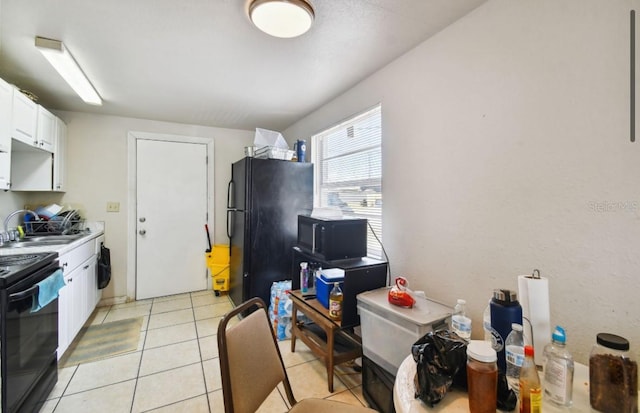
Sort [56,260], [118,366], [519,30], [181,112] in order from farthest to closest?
[181,112], [118,366], [56,260], [519,30]

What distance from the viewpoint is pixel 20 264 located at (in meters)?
1.60

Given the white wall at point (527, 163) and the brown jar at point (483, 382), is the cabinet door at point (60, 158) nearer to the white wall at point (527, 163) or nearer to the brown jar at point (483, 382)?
the white wall at point (527, 163)

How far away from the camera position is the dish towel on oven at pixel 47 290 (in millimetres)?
1592

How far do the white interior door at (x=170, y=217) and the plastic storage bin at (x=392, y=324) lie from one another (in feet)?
9.52

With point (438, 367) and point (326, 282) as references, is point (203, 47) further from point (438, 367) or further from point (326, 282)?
point (438, 367)

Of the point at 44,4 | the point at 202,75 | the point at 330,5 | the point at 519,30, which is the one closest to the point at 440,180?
the point at 519,30

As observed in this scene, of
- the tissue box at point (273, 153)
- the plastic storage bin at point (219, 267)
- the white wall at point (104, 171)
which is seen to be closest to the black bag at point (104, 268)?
the white wall at point (104, 171)

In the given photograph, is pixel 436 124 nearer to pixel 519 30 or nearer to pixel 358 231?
pixel 519 30

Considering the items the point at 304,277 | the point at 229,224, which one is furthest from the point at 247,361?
the point at 229,224

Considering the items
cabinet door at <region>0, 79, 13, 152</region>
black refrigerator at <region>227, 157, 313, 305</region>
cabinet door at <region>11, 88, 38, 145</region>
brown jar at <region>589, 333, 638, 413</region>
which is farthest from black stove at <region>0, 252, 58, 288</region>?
brown jar at <region>589, 333, 638, 413</region>

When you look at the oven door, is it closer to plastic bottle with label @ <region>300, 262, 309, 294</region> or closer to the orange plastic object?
plastic bottle with label @ <region>300, 262, 309, 294</region>

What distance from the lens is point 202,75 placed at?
2275 mm

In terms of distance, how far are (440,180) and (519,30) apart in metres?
0.82

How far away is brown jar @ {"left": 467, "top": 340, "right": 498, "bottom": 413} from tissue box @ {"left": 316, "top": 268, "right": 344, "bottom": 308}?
49.9 inches
